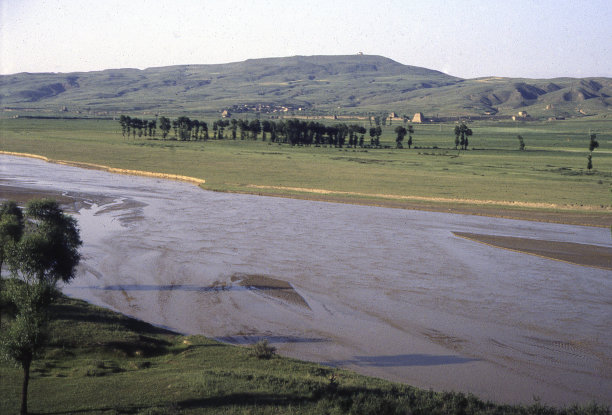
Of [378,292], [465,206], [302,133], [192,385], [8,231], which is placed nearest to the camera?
[192,385]

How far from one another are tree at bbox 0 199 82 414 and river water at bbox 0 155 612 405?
363 centimetres

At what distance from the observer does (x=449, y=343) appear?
84.1 feet

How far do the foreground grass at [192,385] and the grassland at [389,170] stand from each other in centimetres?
4139

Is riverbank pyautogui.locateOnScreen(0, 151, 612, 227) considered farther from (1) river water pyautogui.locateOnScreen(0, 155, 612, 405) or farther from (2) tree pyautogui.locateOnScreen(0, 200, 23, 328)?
(2) tree pyautogui.locateOnScreen(0, 200, 23, 328)

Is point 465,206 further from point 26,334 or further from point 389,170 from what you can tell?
point 26,334

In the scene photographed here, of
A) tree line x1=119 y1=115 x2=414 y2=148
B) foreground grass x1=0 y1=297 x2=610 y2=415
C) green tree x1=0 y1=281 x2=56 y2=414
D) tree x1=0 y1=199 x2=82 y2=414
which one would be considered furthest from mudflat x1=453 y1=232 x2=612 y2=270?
tree line x1=119 y1=115 x2=414 y2=148

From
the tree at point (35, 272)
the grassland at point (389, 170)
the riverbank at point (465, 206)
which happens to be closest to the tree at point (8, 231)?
the tree at point (35, 272)

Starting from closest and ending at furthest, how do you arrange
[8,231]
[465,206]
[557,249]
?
A: [8,231]
[557,249]
[465,206]

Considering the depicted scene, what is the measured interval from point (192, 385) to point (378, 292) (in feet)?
52.3

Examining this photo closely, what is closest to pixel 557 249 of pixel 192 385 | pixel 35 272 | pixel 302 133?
pixel 192 385

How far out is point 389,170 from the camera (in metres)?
88.1

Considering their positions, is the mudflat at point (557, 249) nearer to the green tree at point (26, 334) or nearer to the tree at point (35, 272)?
the tree at point (35, 272)

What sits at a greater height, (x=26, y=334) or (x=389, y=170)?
(x=389, y=170)

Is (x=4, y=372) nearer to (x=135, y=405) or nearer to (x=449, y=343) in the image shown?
(x=135, y=405)
